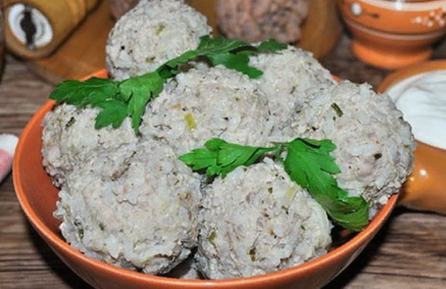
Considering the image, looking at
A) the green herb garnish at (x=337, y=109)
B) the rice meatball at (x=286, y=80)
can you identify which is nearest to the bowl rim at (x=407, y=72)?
the rice meatball at (x=286, y=80)

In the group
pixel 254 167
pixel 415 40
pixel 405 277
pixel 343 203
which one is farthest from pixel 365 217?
pixel 415 40

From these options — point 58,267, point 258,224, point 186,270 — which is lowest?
point 58,267

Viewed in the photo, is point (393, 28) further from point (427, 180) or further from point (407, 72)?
point (427, 180)

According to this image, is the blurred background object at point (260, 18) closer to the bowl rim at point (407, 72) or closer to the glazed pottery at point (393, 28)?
the glazed pottery at point (393, 28)

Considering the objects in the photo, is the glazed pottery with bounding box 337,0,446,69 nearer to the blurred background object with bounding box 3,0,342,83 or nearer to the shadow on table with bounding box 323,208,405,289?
the blurred background object with bounding box 3,0,342,83

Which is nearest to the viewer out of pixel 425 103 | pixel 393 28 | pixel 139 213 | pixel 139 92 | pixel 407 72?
pixel 139 213

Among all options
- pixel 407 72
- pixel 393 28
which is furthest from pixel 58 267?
pixel 393 28
